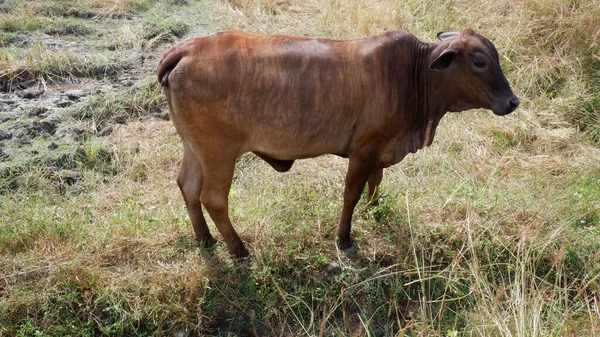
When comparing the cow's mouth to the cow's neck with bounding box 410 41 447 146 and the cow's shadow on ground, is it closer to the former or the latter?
the cow's neck with bounding box 410 41 447 146

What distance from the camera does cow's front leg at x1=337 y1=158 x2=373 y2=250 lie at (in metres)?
4.65

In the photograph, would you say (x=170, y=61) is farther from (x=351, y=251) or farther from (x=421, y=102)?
(x=351, y=251)

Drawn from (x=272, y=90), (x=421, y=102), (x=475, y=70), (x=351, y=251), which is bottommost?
(x=351, y=251)

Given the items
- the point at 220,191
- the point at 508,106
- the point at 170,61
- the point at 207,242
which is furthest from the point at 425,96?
the point at 207,242

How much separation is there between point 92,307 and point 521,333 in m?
2.72

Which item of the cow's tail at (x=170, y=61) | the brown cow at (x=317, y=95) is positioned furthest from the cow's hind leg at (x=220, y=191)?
the cow's tail at (x=170, y=61)

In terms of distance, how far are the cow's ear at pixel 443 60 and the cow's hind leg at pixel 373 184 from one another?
0.93m

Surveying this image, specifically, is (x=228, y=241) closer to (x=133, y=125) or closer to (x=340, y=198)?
(x=340, y=198)

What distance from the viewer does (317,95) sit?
4477mm

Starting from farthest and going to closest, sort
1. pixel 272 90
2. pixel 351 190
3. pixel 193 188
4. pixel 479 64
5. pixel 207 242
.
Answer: pixel 207 242 < pixel 193 188 < pixel 351 190 < pixel 479 64 < pixel 272 90

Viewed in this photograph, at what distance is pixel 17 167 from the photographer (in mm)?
5832

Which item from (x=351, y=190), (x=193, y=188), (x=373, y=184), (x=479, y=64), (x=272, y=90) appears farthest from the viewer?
(x=373, y=184)

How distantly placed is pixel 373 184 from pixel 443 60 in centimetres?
116

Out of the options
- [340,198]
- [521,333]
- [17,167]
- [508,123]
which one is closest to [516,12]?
[508,123]
